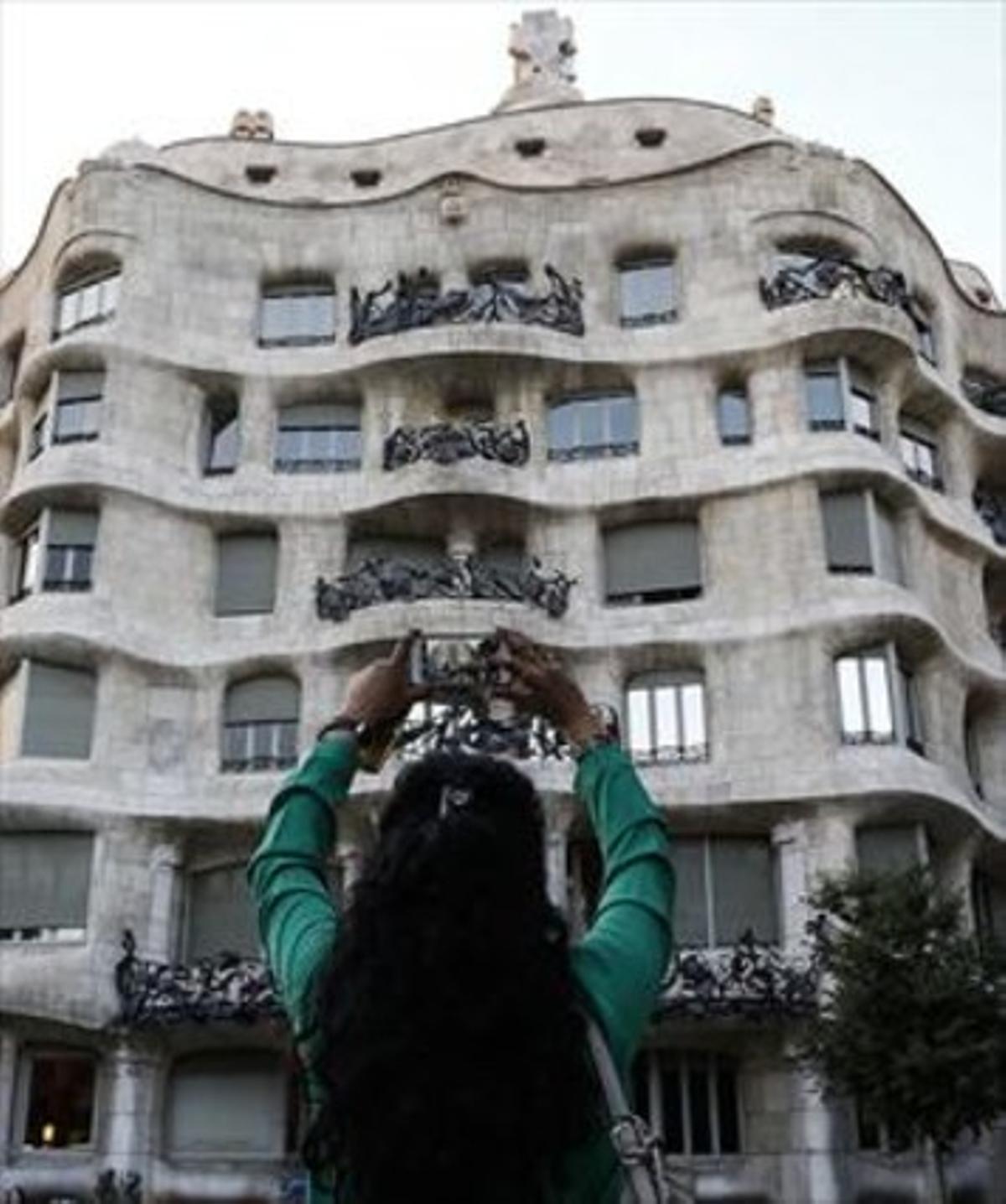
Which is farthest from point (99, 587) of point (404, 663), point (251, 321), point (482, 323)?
point (404, 663)

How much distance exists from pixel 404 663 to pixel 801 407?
2708 cm

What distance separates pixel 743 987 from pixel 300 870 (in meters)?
22.9

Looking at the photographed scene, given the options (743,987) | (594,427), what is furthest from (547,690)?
(594,427)

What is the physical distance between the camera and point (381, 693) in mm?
3139

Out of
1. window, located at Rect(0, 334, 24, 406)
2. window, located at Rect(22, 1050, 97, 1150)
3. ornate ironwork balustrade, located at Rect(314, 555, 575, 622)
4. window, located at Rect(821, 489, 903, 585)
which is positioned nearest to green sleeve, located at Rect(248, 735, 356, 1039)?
window, located at Rect(22, 1050, 97, 1150)

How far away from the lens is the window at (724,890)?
86.7ft

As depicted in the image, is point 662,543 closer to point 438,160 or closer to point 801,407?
point 801,407

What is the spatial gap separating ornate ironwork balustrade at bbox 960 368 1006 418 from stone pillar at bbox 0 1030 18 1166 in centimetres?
2130

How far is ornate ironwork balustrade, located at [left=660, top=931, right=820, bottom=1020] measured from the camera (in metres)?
24.7

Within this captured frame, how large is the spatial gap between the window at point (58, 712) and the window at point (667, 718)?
9088 mm

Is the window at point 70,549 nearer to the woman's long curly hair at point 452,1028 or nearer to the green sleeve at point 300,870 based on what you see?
the green sleeve at point 300,870

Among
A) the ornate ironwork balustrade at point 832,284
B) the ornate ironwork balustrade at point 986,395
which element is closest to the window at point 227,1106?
the ornate ironwork balustrade at point 832,284

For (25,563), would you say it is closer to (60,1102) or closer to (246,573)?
(246,573)

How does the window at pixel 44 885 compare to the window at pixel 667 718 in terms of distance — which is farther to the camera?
the window at pixel 667 718
